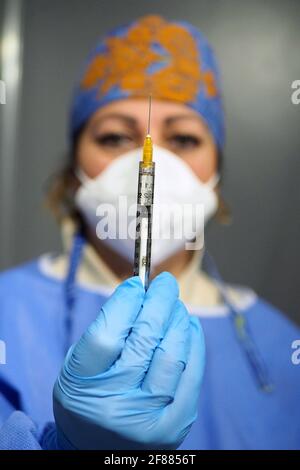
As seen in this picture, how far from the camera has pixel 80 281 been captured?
36.0 inches

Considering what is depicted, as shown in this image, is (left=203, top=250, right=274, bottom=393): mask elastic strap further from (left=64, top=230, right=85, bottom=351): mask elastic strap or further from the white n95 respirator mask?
(left=64, top=230, right=85, bottom=351): mask elastic strap

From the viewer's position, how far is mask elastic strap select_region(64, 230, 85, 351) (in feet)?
2.76

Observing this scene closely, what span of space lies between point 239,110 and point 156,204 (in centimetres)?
36

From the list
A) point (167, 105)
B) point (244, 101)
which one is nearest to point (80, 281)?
point (167, 105)

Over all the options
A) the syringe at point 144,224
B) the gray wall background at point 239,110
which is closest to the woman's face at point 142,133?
the gray wall background at point 239,110

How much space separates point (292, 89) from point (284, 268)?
36 centimetres

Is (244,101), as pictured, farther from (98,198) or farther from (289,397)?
(289,397)

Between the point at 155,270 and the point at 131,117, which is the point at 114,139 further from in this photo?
the point at 155,270

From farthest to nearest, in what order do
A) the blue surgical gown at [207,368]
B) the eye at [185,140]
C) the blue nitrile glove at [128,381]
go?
1. the eye at [185,140]
2. the blue surgical gown at [207,368]
3. the blue nitrile glove at [128,381]

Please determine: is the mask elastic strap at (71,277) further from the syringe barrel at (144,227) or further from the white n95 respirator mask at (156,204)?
the syringe barrel at (144,227)

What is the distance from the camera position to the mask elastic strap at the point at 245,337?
2.79 ft

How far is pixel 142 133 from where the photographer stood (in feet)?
2.83

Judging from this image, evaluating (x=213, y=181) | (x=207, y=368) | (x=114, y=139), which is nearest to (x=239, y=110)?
(x=213, y=181)

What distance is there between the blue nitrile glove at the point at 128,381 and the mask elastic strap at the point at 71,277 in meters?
0.26
